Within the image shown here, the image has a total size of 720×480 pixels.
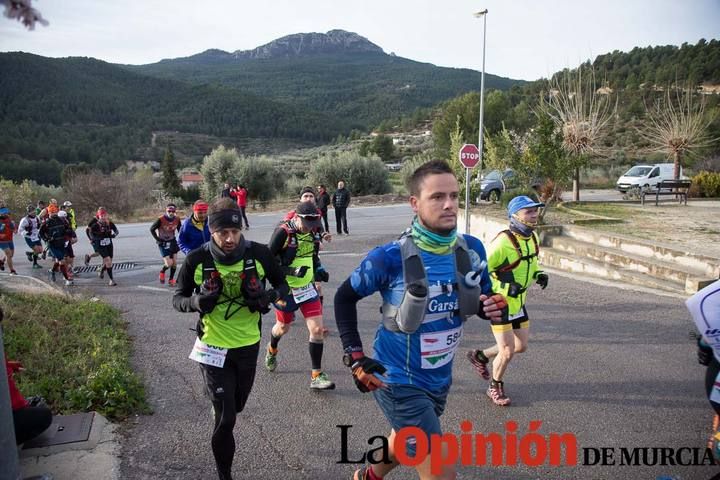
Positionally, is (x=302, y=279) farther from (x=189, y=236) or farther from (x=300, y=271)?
(x=189, y=236)

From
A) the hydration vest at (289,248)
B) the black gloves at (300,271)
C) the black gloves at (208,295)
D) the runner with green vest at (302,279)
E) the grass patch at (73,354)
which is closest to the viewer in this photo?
the black gloves at (208,295)

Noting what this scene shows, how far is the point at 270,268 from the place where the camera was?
3.63 m

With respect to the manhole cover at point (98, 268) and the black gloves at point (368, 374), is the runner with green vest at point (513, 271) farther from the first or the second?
the manhole cover at point (98, 268)

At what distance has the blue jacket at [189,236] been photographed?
8.02 meters

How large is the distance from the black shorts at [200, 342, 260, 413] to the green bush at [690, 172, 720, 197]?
1053 inches

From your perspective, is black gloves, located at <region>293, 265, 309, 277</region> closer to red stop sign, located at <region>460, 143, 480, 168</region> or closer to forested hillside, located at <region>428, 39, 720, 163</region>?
red stop sign, located at <region>460, 143, 480, 168</region>

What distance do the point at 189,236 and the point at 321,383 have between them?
405 centimetres

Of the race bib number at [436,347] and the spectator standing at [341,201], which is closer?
the race bib number at [436,347]

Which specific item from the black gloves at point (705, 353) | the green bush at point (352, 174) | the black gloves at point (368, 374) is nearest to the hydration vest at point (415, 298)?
the black gloves at point (368, 374)

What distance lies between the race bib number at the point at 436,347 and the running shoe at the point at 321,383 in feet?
8.62

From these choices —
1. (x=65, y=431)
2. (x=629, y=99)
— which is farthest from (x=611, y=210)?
(x=629, y=99)

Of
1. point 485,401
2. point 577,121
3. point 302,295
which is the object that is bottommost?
point 485,401

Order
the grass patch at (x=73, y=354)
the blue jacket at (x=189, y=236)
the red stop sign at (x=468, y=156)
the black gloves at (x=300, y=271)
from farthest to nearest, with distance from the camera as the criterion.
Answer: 1. the red stop sign at (x=468, y=156)
2. the blue jacket at (x=189, y=236)
3. the black gloves at (x=300, y=271)
4. the grass patch at (x=73, y=354)

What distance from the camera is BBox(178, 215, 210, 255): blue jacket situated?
26.3ft
